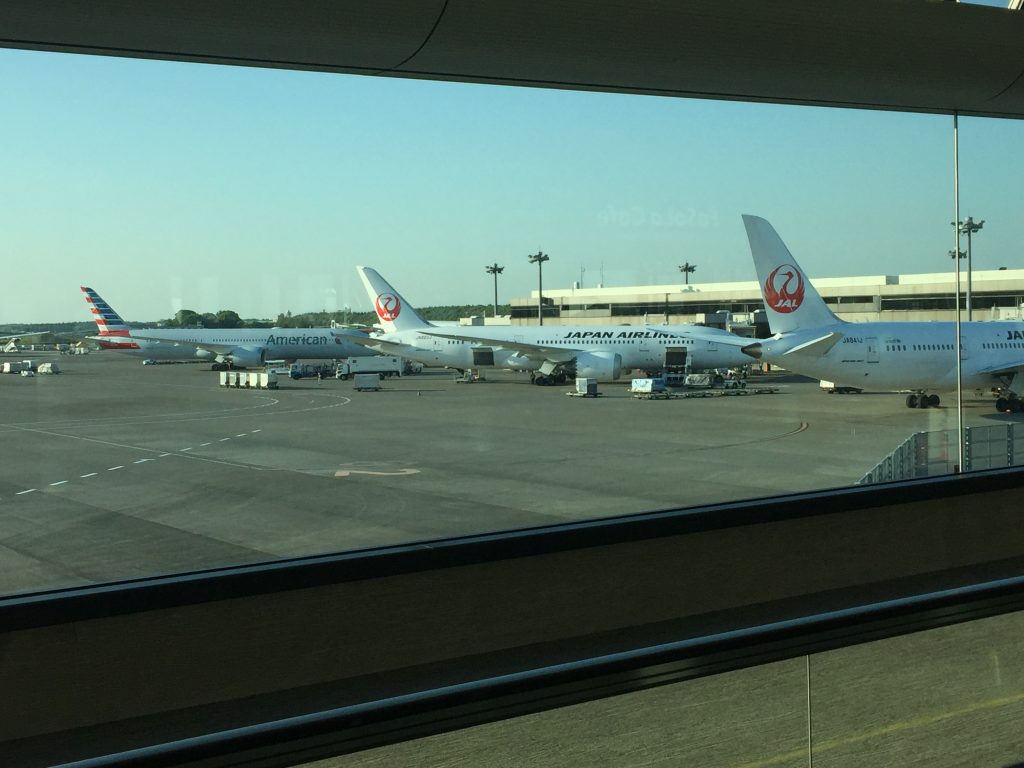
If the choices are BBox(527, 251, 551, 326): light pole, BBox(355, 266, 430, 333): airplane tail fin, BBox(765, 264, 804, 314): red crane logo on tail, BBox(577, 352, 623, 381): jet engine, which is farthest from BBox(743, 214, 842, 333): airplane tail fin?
BBox(577, 352, 623, 381): jet engine

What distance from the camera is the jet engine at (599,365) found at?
29719 mm

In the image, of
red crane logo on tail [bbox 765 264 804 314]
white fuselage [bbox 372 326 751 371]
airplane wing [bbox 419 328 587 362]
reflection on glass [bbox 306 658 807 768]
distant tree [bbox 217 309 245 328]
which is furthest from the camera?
white fuselage [bbox 372 326 751 371]

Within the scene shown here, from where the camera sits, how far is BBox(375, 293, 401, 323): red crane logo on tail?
5.61 meters

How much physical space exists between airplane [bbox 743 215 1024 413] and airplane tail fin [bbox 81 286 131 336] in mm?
3728

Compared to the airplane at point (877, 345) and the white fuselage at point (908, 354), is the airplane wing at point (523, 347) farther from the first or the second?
the white fuselage at point (908, 354)

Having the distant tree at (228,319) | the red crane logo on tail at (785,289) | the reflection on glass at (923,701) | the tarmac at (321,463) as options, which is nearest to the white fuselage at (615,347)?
the red crane logo on tail at (785,289)

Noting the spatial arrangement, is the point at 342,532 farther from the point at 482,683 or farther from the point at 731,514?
the point at 482,683

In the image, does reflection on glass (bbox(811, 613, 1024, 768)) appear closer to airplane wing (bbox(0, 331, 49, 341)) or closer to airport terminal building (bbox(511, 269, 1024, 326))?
airport terminal building (bbox(511, 269, 1024, 326))

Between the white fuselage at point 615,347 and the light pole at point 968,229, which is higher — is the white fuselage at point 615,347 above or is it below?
below

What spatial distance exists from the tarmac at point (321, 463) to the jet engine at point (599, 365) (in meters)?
20.7

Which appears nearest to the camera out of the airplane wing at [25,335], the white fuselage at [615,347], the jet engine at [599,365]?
the airplane wing at [25,335]

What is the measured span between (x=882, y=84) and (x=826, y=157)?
565mm

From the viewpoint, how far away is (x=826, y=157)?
669 centimetres

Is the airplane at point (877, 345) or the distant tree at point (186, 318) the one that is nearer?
the distant tree at point (186, 318)
